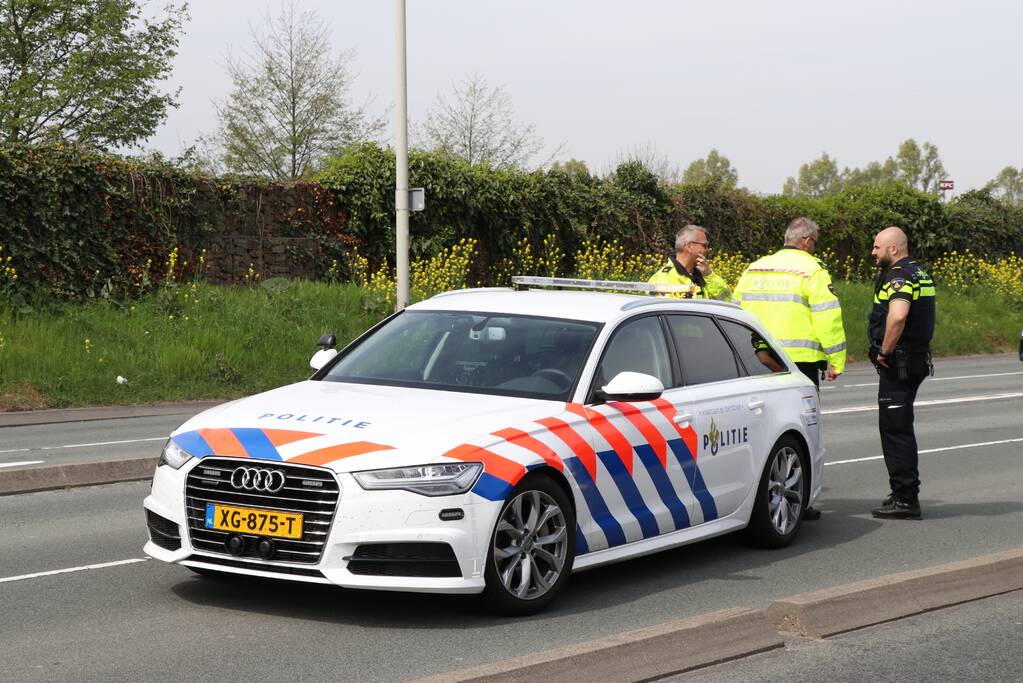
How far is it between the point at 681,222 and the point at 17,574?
29276mm

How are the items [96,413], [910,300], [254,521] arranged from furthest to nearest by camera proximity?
[96,413], [910,300], [254,521]

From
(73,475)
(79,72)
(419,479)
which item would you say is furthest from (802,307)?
(79,72)

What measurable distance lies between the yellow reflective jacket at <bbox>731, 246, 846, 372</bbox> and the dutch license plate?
471 cm

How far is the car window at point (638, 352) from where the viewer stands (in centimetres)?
786

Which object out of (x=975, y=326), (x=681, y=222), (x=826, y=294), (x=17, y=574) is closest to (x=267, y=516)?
(x=17, y=574)

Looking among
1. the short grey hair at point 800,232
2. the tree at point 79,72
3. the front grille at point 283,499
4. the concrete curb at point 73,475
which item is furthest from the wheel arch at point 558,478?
the tree at point 79,72

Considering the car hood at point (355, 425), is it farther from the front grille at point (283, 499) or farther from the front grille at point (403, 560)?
the front grille at point (403, 560)

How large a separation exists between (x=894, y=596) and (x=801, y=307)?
11.9 ft

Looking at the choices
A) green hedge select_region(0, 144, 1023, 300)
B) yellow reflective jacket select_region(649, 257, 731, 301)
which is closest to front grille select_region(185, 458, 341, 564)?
yellow reflective jacket select_region(649, 257, 731, 301)

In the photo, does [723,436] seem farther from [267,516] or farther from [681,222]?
[681,222]

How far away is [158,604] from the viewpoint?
7.06m

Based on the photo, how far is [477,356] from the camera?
7.88 m

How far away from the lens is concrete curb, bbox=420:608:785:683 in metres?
5.39

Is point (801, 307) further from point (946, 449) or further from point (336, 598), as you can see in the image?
point (946, 449)
